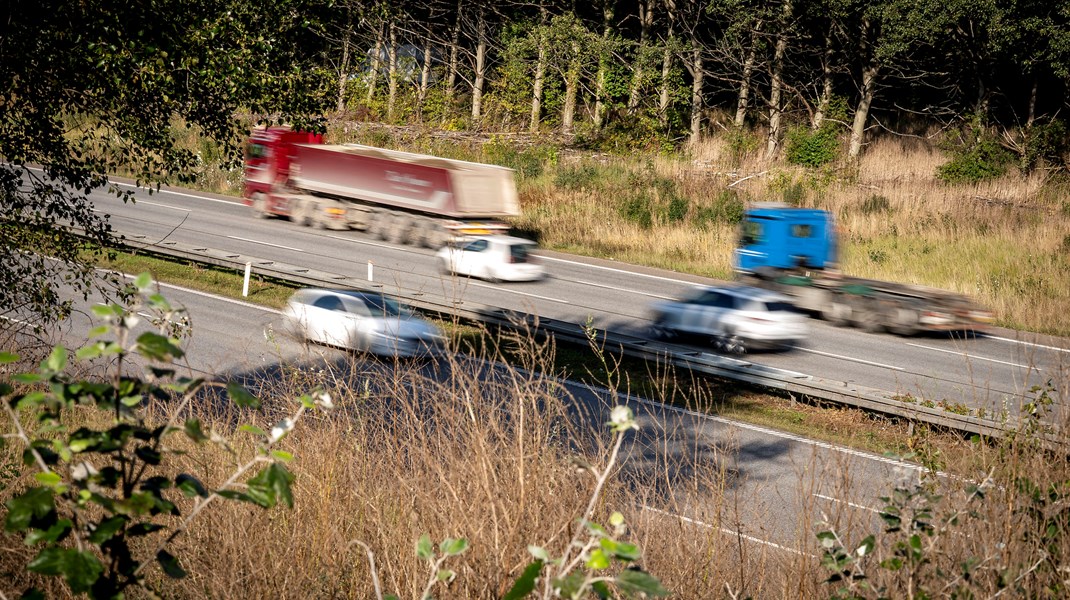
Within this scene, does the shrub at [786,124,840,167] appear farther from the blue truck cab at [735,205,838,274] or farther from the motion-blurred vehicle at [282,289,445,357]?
the motion-blurred vehicle at [282,289,445,357]

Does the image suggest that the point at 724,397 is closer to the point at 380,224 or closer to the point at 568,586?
the point at 568,586

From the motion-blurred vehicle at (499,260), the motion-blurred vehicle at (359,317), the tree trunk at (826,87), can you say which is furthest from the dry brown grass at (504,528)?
the tree trunk at (826,87)

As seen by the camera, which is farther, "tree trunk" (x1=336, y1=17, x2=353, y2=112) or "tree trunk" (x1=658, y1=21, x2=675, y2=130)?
"tree trunk" (x1=658, y1=21, x2=675, y2=130)

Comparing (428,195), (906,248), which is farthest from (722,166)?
(428,195)

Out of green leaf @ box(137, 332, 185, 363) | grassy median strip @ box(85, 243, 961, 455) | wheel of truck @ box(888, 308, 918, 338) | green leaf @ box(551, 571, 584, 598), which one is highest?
green leaf @ box(137, 332, 185, 363)

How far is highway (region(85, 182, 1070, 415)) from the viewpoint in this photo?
18.2 metres

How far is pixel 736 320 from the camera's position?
1856 centimetres

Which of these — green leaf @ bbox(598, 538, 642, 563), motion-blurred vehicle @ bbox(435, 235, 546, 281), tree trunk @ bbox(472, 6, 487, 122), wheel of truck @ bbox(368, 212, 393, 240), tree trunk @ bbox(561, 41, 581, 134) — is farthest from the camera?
tree trunk @ bbox(472, 6, 487, 122)

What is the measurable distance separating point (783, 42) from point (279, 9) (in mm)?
37699

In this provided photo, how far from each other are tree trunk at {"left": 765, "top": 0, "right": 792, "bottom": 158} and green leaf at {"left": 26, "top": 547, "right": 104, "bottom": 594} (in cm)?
4304

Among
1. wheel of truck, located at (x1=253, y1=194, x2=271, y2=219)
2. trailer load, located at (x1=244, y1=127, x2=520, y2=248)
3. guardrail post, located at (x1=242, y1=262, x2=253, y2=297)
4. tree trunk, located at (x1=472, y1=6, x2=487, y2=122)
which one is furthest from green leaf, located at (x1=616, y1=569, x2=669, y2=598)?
tree trunk, located at (x1=472, y1=6, x2=487, y2=122)

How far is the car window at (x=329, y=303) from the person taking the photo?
16.2 m

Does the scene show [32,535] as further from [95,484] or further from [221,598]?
[221,598]

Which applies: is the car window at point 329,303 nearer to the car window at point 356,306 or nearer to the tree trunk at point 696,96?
the car window at point 356,306
